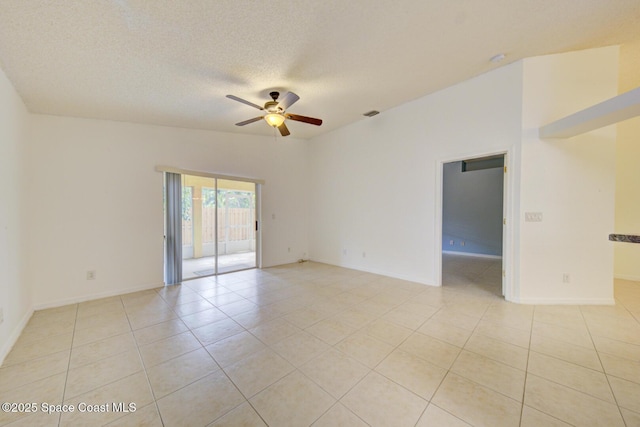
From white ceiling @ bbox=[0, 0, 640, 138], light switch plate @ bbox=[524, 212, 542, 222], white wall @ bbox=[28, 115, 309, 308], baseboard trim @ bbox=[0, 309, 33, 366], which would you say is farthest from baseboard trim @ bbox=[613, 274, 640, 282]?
baseboard trim @ bbox=[0, 309, 33, 366]

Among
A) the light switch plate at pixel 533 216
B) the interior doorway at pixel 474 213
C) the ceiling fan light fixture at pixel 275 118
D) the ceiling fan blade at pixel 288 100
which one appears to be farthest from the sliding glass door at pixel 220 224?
the interior doorway at pixel 474 213

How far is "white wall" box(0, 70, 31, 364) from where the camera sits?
2.28 metres

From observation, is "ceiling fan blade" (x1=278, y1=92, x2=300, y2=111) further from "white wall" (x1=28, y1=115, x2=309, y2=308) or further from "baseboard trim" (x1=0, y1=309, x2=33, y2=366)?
"baseboard trim" (x1=0, y1=309, x2=33, y2=366)

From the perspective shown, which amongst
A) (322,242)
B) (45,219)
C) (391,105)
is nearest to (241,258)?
(322,242)

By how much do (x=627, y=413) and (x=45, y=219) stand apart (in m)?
6.02

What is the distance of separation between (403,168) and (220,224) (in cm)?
462

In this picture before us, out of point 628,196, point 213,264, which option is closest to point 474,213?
point 628,196

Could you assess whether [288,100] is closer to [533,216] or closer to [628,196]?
[533,216]

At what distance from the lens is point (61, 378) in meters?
1.86

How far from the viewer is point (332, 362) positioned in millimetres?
2023

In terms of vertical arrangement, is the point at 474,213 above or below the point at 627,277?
above

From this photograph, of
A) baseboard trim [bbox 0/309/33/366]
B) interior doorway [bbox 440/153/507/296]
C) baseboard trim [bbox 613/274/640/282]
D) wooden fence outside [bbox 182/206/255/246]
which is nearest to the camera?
baseboard trim [bbox 0/309/33/366]

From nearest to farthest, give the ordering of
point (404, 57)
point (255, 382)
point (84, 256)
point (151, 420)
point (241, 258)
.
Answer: point (151, 420) → point (255, 382) → point (404, 57) → point (84, 256) → point (241, 258)

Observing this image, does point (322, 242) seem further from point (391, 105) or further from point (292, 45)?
point (292, 45)
